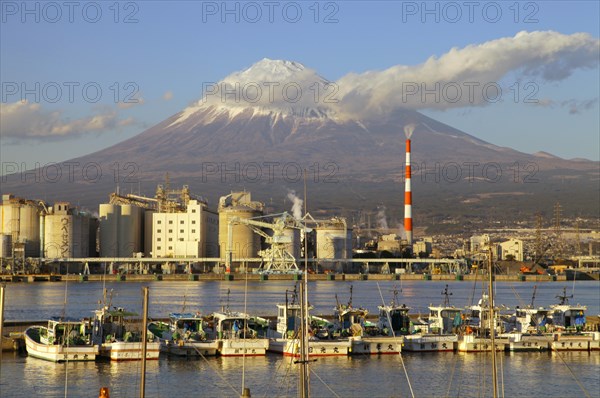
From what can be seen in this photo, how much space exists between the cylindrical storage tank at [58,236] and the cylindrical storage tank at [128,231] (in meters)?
7.13

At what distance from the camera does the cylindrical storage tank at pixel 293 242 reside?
142m

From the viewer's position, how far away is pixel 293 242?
477 feet

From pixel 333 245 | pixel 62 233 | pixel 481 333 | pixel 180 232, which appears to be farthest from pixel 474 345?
pixel 333 245

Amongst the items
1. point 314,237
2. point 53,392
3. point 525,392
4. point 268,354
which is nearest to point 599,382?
point 525,392

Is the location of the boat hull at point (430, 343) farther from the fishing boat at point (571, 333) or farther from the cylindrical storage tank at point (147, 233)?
the cylindrical storage tank at point (147, 233)

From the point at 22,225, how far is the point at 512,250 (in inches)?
3136

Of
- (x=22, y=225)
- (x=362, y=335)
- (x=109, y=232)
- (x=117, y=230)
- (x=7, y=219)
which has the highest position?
(x=7, y=219)

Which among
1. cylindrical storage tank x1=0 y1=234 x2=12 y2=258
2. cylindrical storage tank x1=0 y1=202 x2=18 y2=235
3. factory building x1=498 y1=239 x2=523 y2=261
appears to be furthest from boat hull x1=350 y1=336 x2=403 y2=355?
factory building x1=498 y1=239 x2=523 y2=261

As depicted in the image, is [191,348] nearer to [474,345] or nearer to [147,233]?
[474,345]

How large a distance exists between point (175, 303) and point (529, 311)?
110 ft

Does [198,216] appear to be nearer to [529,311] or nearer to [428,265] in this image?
[428,265]

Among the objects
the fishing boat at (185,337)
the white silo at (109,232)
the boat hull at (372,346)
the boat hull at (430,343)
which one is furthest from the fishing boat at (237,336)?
the white silo at (109,232)

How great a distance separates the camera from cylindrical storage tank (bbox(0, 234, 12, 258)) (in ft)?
440

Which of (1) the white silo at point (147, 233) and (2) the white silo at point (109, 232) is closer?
(2) the white silo at point (109, 232)
